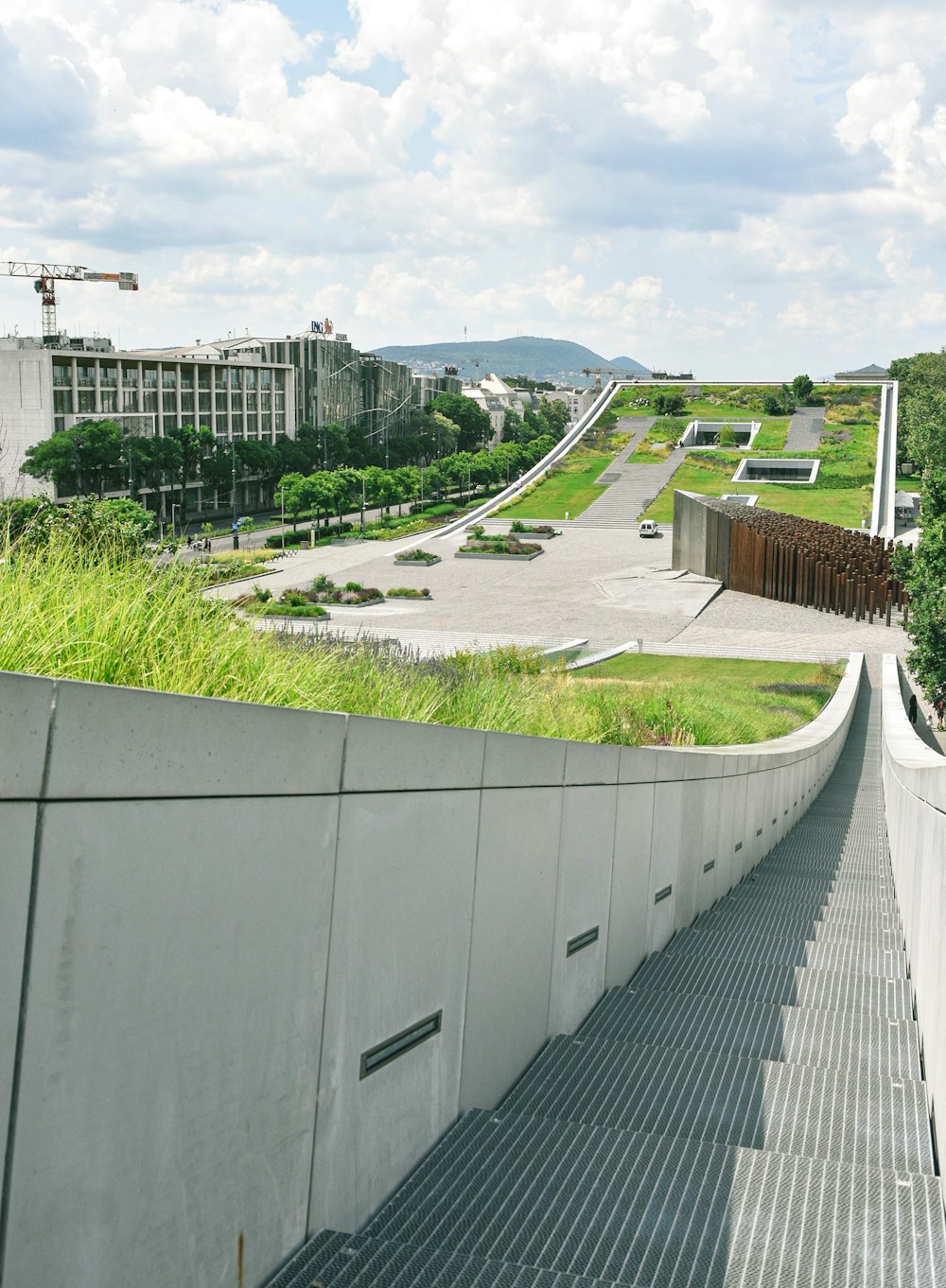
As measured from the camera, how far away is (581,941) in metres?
5.43

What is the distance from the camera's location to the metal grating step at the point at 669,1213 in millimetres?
2975

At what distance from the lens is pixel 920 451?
78.2 m

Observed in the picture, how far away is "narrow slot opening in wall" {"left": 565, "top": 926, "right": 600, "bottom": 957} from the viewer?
17.3 ft

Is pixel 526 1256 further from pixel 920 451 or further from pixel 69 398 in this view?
pixel 920 451

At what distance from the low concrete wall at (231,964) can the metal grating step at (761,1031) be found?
1053 mm

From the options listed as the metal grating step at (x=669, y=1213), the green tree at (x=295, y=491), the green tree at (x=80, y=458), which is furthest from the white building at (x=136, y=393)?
the metal grating step at (x=669, y=1213)

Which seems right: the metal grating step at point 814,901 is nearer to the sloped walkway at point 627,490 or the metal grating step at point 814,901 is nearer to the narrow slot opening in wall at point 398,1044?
the narrow slot opening in wall at point 398,1044

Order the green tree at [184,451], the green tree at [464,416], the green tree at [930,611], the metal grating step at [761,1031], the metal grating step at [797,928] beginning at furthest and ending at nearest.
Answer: the green tree at [464,416]
the green tree at [184,451]
the green tree at [930,611]
the metal grating step at [797,928]
the metal grating step at [761,1031]

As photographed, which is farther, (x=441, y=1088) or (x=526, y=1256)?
(x=441, y=1088)

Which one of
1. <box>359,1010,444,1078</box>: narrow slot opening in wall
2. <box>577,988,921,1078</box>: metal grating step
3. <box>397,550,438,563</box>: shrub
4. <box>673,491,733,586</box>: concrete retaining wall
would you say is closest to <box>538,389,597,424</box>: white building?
<box>397,550,438,563</box>: shrub

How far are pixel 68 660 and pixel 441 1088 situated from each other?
1.85 meters

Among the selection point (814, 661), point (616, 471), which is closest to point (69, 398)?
point (616, 471)

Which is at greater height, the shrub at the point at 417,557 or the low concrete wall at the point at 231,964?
the low concrete wall at the point at 231,964

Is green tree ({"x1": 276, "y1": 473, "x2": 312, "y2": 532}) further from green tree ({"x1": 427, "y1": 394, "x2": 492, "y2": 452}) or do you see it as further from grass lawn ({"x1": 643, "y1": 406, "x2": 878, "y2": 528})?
green tree ({"x1": 427, "y1": 394, "x2": 492, "y2": 452})
